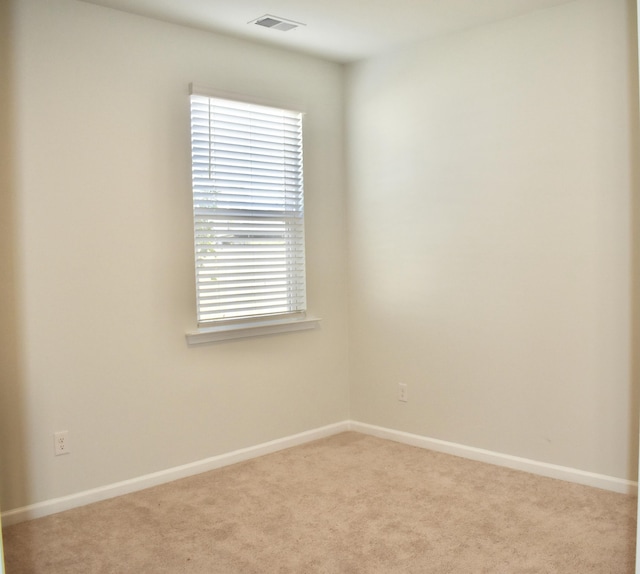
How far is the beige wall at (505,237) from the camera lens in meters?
3.29

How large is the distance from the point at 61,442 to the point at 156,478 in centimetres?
57

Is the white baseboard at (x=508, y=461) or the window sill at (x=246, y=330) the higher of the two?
the window sill at (x=246, y=330)

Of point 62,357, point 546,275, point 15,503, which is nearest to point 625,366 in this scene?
point 546,275

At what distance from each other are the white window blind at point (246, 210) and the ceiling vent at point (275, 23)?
466 mm

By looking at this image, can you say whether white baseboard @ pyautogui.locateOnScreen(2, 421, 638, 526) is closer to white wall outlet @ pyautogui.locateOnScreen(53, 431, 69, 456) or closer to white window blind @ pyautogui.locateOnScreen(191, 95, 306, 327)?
white wall outlet @ pyautogui.locateOnScreen(53, 431, 69, 456)

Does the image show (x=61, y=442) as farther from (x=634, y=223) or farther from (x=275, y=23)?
(x=634, y=223)

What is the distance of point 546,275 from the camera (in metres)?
3.52

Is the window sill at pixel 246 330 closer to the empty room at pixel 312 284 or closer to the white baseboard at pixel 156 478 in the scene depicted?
the empty room at pixel 312 284

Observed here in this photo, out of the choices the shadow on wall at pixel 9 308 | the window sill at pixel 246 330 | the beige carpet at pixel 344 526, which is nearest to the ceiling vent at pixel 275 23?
the shadow on wall at pixel 9 308

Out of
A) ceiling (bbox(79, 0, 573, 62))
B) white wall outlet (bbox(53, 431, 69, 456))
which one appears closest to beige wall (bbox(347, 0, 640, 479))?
ceiling (bbox(79, 0, 573, 62))

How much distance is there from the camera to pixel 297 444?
4.22 m

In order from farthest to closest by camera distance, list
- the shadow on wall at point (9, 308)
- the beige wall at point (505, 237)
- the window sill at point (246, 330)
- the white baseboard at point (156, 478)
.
A: the window sill at point (246, 330) < the beige wall at point (505, 237) < the white baseboard at point (156, 478) < the shadow on wall at point (9, 308)

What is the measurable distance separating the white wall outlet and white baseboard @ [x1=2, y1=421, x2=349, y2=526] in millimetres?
229

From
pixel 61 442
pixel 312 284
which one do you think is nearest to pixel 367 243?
pixel 312 284
